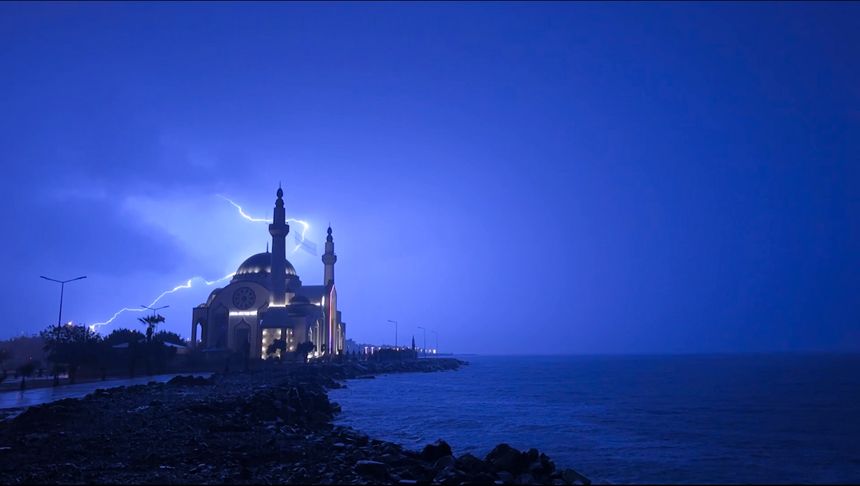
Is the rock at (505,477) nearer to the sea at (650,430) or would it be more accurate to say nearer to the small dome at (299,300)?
the sea at (650,430)

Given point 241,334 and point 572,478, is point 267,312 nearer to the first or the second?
point 241,334

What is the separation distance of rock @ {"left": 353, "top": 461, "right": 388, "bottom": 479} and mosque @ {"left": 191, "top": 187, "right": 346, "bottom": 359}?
74472 millimetres

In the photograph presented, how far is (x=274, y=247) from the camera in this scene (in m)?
97.8

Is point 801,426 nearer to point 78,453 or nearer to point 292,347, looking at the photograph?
point 78,453

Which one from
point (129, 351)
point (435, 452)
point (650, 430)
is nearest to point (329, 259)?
point (129, 351)

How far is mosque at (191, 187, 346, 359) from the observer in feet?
295

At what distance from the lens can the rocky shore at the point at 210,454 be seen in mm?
13562

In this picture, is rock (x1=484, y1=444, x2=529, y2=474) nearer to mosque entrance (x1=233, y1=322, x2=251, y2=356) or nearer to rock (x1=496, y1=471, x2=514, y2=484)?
rock (x1=496, y1=471, x2=514, y2=484)

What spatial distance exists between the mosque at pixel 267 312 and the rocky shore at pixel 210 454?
64977 mm

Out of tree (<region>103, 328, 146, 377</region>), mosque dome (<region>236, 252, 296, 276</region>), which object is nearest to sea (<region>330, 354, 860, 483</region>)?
tree (<region>103, 328, 146, 377</region>)

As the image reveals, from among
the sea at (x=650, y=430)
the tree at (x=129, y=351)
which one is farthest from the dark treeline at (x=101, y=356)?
the sea at (x=650, y=430)

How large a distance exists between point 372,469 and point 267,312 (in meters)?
81.2

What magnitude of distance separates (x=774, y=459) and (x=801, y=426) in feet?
40.6

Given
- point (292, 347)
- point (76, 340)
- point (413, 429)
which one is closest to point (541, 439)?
point (413, 429)
